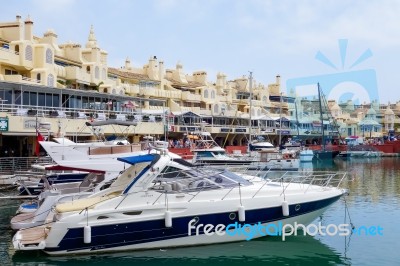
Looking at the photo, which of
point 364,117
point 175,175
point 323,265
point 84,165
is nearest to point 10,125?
point 84,165

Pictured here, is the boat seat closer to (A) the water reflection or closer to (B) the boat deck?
(B) the boat deck

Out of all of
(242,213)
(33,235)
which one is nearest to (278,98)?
(242,213)

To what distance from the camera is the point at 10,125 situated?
35844 millimetres

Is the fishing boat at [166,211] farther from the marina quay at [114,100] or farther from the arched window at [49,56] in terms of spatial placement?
the arched window at [49,56]

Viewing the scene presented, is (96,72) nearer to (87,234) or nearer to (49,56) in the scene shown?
(49,56)

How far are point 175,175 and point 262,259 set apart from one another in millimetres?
4353

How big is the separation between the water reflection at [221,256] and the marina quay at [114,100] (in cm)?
1522

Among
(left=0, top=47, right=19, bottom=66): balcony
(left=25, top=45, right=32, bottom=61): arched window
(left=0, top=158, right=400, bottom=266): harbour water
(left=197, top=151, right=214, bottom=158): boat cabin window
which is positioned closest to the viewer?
(left=0, top=158, right=400, bottom=266): harbour water

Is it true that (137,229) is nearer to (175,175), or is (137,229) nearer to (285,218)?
(175,175)

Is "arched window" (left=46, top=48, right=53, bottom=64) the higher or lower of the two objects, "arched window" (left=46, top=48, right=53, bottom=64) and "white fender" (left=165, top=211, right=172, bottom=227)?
the higher

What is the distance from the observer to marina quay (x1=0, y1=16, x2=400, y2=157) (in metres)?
39.2

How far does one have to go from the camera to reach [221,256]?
15891 millimetres

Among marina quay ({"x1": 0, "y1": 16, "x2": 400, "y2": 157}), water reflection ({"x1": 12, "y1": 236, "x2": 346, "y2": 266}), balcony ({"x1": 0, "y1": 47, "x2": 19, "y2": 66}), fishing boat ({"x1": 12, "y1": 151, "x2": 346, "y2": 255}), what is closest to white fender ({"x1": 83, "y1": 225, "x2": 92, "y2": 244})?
fishing boat ({"x1": 12, "y1": 151, "x2": 346, "y2": 255})

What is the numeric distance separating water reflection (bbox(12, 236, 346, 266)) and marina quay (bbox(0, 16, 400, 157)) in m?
15.2
